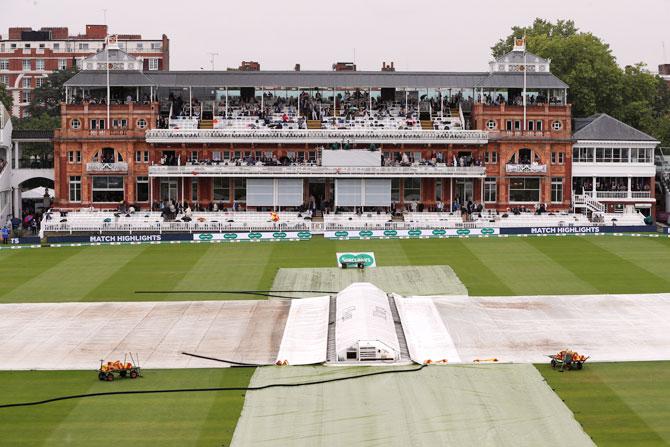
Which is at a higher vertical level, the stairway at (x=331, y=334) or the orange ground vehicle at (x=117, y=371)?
the stairway at (x=331, y=334)

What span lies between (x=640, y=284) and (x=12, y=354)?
3170cm

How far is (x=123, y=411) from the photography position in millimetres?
37625

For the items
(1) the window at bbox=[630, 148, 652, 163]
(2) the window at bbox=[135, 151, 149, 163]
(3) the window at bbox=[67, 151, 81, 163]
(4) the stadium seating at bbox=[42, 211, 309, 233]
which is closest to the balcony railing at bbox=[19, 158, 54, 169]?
(3) the window at bbox=[67, 151, 81, 163]

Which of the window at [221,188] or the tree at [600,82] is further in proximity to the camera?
the tree at [600,82]

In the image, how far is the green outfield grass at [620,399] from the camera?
115 feet

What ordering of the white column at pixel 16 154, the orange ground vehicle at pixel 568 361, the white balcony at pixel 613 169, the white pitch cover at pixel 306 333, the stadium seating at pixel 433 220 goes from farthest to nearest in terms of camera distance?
the white column at pixel 16 154 < the white balcony at pixel 613 169 < the stadium seating at pixel 433 220 < the white pitch cover at pixel 306 333 < the orange ground vehicle at pixel 568 361

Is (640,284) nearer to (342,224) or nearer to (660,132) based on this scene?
(342,224)

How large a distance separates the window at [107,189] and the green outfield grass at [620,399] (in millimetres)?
51746

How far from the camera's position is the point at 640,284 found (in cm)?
6041

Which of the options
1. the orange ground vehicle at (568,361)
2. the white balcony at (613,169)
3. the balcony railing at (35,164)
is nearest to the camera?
the orange ground vehicle at (568,361)

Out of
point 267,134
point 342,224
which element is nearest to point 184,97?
point 267,134

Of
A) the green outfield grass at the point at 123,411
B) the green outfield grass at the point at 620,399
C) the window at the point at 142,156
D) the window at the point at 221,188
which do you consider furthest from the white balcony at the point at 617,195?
the green outfield grass at the point at 123,411

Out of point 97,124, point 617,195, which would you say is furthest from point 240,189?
point 617,195

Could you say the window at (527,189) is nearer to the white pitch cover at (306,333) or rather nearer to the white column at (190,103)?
the white column at (190,103)
